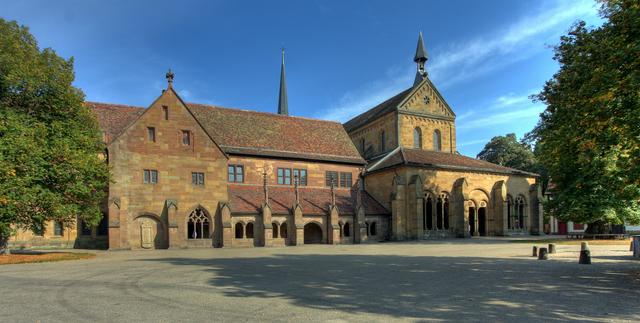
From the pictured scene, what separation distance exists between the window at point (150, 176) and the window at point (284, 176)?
11187 millimetres

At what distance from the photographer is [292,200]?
37031 mm

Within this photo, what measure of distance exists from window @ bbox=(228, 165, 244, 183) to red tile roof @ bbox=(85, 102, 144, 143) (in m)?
8.79

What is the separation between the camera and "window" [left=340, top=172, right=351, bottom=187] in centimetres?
4228

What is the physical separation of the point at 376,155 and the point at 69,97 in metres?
32.7

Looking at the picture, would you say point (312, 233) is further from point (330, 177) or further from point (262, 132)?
point (262, 132)

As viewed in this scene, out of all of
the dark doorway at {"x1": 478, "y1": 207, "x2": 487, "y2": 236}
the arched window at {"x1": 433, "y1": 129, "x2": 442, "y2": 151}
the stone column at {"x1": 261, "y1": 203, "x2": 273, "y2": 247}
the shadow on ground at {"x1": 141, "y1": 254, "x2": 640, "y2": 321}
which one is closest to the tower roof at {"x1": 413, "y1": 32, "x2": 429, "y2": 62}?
the arched window at {"x1": 433, "y1": 129, "x2": 442, "y2": 151}

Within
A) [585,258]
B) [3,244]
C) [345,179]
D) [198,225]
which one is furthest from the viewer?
[345,179]

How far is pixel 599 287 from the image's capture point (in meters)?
11.9

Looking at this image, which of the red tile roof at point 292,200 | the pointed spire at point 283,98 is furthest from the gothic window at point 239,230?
the pointed spire at point 283,98

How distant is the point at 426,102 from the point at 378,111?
19.9ft

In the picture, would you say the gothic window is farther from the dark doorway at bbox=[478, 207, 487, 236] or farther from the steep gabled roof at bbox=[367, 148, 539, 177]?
the dark doorway at bbox=[478, 207, 487, 236]

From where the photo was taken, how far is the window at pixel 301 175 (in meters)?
40.0

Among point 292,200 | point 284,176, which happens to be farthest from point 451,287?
point 284,176

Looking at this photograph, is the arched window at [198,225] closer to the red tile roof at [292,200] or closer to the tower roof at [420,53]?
the red tile roof at [292,200]
